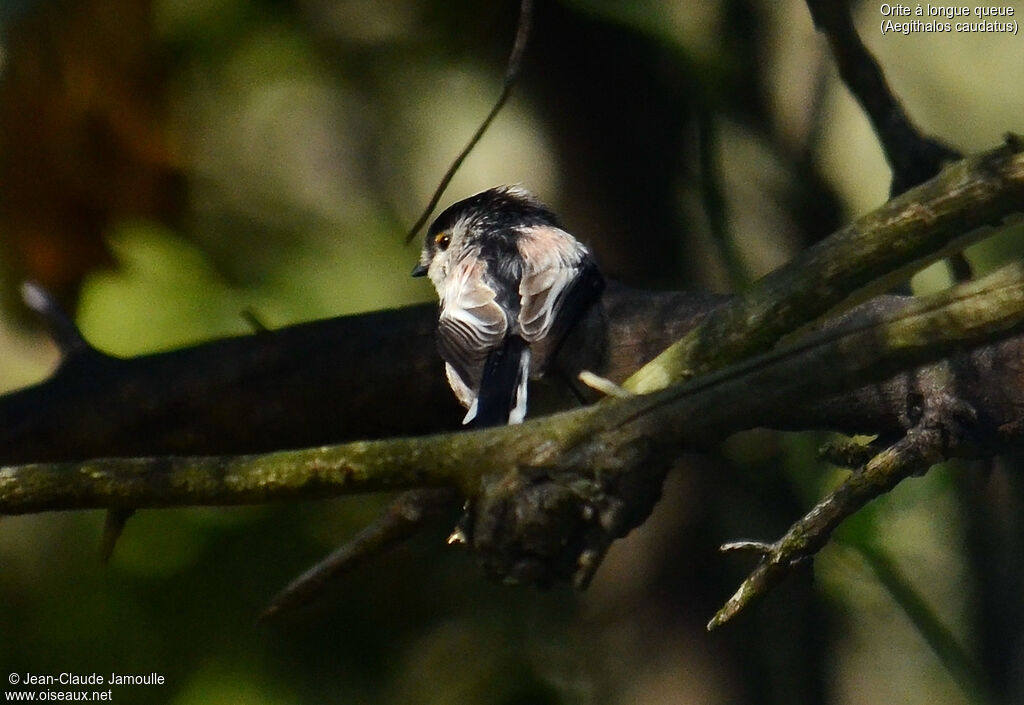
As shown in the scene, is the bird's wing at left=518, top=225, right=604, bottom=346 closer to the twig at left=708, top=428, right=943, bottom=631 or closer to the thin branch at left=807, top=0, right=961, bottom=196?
the thin branch at left=807, top=0, right=961, bottom=196

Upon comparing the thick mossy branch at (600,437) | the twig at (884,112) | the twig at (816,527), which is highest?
the twig at (884,112)

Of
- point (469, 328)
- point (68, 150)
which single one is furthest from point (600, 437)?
point (68, 150)

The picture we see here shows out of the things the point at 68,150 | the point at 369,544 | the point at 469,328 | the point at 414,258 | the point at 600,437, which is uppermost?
the point at 68,150

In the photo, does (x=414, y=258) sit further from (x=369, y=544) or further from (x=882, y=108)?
(x=369, y=544)

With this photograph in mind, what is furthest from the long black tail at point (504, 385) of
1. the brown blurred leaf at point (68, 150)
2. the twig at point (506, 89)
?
the brown blurred leaf at point (68, 150)

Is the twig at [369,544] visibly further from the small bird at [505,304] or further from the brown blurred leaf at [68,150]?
the brown blurred leaf at [68,150]

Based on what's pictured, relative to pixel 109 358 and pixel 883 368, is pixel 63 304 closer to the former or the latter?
pixel 109 358

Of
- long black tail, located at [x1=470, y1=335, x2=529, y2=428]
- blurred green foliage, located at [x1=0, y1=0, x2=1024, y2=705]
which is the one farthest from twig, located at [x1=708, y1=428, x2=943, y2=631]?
blurred green foliage, located at [x1=0, y1=0, x2=1024, y2=705]
